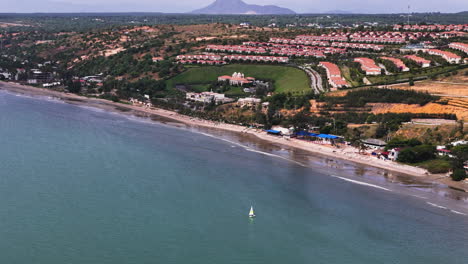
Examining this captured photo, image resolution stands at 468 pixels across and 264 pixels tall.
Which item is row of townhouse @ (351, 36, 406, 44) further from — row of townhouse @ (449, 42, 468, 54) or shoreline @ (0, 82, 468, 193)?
shoreline @ (0, 82, 468, 193)

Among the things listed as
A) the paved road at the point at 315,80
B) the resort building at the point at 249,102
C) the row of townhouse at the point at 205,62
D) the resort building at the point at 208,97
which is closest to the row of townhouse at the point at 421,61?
the paved road at the point at 315,80

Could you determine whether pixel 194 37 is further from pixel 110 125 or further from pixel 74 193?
pixel 74 193

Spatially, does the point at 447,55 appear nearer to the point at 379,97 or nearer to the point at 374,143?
the point at 379,97

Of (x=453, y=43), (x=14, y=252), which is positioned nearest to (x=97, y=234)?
(x=14, y=252)

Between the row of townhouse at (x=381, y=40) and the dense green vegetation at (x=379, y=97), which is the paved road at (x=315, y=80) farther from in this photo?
the row of townhouse at (x=381, y=40)

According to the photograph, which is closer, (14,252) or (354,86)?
(14,252)

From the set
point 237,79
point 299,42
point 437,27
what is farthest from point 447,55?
point 437,27
